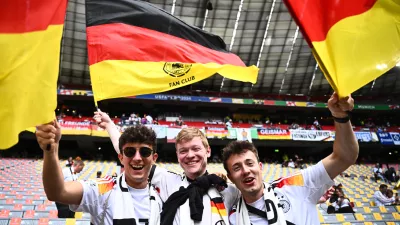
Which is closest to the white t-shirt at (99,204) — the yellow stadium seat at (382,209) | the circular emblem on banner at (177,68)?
the circular emblem on banner at (177,68)

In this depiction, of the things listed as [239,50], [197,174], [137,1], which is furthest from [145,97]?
[197,174]

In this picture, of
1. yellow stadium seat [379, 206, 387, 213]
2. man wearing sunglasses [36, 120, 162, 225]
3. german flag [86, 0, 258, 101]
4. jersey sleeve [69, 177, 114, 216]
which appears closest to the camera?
man wearing sunglasses [36, 120, 162, 225]

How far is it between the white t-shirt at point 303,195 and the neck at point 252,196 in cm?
10

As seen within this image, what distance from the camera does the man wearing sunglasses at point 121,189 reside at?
1688 mm

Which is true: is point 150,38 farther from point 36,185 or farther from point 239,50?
point 239,50

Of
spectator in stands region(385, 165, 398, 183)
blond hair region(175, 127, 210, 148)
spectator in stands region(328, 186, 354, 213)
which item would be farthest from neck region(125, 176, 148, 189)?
spectator in stands region(385, 165, 398, 183)

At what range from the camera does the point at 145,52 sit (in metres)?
3.72

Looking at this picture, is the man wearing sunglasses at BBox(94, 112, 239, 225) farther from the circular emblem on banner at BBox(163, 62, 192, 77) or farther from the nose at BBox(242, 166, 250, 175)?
the circular emblem on banner at BBox(163, 62, 192, 77)

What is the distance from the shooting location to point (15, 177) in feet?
40.0

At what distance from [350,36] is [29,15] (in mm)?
2053

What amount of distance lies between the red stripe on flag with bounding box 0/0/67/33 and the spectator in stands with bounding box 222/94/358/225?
4.96 feet

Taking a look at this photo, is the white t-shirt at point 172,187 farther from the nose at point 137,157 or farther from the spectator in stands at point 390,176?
the spectator in stands at point 390,176

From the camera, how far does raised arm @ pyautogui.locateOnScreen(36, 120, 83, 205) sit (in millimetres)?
1579

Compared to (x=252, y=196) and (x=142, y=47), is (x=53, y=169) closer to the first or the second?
(x=252, y=196)
